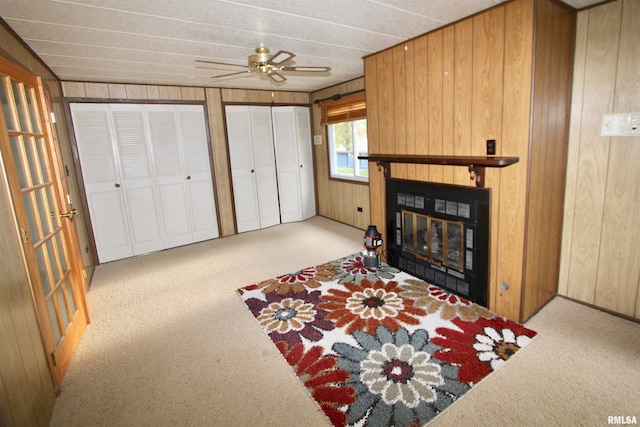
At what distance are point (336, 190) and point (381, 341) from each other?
11.3 feet

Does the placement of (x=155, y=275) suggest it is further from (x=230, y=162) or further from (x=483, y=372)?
(x=483, y=372)

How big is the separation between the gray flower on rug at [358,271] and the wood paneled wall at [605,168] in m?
1.60

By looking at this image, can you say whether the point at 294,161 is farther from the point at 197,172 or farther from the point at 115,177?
the point at 115,177

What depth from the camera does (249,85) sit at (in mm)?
4707

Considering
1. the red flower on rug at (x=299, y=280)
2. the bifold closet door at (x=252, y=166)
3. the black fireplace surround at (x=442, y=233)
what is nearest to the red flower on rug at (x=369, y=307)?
the red flower on rug at (x=299, y=280)

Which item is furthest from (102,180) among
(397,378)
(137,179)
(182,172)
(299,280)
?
(397,378)

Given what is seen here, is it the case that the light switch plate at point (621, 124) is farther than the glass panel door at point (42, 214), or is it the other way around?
the light switch plate at point (621, 124)

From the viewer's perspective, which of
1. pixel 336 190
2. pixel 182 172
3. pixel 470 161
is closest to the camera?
pixel 470 161

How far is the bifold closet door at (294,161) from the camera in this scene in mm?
5434

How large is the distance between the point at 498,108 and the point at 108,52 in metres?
3.25

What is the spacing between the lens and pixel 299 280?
11.1 feet

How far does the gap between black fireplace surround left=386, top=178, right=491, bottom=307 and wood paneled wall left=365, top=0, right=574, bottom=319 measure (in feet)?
0.26

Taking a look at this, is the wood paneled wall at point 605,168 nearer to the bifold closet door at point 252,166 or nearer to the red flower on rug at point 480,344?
the red flower on rug at point 480,344

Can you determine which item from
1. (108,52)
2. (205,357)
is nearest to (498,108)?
(205,357)
